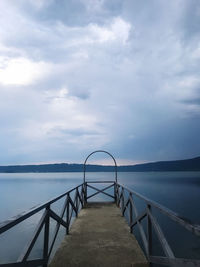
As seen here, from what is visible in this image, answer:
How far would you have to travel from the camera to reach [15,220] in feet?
6.84

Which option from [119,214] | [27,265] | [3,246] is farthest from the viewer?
[3,246]

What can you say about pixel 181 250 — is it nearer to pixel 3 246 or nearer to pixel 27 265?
pixel 3 246

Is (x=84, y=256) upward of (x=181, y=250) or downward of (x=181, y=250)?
upward

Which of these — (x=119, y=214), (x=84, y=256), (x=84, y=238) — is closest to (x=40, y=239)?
(x=119, y=214)

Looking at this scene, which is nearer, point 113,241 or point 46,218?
point 46,218

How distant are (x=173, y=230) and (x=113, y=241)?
45.2 ft

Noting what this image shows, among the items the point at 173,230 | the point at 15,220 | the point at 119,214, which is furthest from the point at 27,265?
the point at 173,230

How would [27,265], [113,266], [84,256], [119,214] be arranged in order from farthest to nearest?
[119,214], [84,256], [113,266], [27,265]

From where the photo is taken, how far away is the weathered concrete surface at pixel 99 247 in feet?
12.1

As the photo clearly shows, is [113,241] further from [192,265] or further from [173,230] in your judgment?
[173,230]

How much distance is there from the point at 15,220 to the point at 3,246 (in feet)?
47.4

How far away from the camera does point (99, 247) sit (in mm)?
4402

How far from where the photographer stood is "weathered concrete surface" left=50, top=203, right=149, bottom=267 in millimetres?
3703

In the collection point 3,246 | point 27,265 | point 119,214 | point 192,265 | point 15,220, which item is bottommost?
point 3,246
